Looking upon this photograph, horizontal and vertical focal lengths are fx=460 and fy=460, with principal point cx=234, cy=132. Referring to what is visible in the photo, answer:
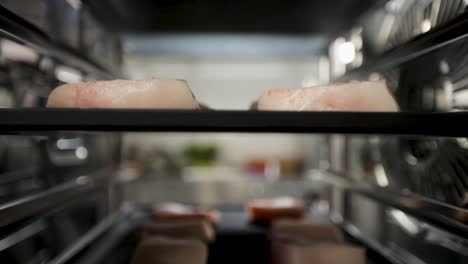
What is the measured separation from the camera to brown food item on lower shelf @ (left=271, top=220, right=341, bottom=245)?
103cm

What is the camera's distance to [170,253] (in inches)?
35.0

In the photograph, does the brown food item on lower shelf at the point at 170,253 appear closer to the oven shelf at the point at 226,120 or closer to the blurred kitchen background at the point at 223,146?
the oven shelf at the point at 226,120

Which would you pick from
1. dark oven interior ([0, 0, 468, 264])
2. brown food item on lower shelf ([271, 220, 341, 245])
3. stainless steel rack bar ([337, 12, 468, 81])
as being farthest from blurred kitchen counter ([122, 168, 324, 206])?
stainless steel rack bar ([337, 12, 468, 81])

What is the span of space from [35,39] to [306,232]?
Result: 72cm

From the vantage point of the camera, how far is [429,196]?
0.86 metres

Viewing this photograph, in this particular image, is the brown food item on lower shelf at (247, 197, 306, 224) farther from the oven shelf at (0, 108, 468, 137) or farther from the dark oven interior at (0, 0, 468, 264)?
the oven shelf at (0, 108, 468, 137)

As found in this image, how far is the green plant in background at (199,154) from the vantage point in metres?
3.51

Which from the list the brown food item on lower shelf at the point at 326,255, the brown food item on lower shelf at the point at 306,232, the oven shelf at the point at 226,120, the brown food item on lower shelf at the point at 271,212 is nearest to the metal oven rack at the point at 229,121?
the oven shelf at the point at 226,120

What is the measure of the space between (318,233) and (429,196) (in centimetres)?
30

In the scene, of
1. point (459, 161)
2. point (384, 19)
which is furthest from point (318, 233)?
point (384, 19)

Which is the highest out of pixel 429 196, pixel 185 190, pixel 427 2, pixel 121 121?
pixel 427 2

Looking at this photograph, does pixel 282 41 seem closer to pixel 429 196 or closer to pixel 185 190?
pixel 429 196

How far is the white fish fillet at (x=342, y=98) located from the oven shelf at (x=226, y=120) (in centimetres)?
9

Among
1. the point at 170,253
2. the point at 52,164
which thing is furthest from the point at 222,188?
the point at 170,253
